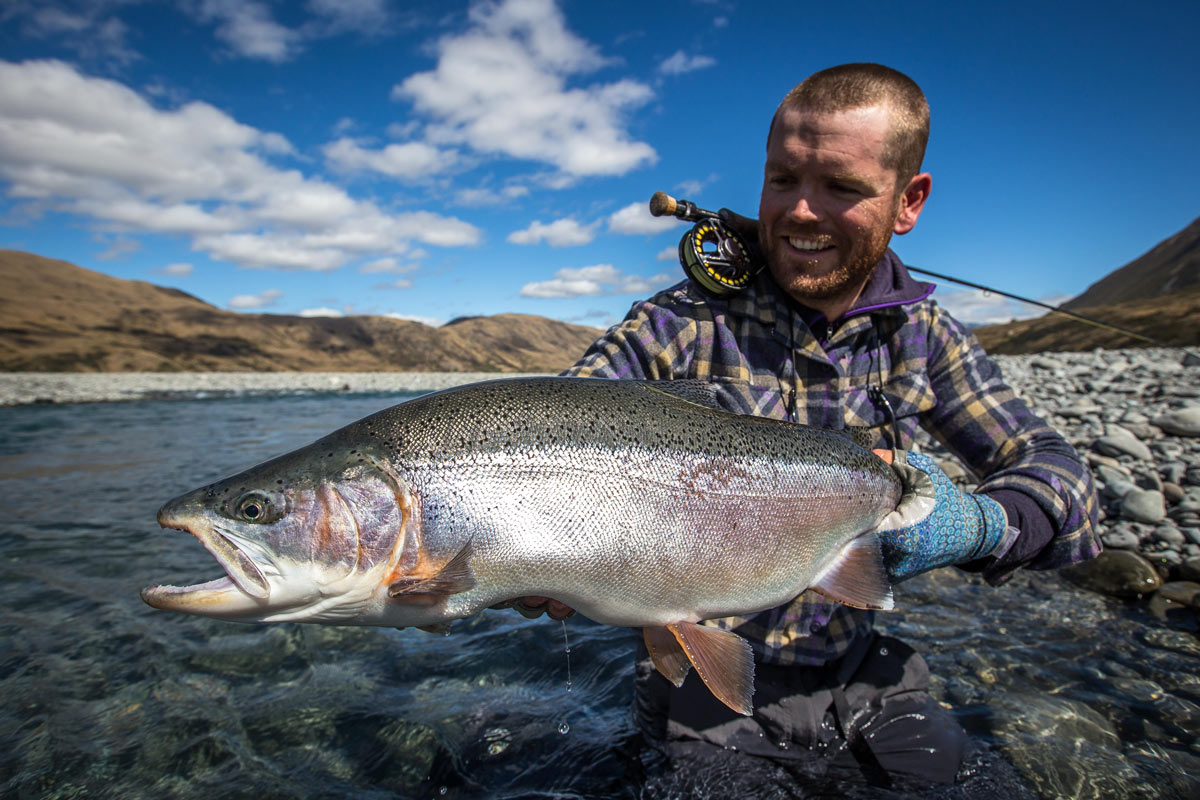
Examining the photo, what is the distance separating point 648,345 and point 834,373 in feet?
2.81

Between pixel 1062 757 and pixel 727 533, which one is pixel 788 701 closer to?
pixel 727 533

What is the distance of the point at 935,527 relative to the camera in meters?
2.22

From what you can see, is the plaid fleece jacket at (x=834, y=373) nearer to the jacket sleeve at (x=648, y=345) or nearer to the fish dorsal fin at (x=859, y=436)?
the jacket sleeve at (x=648, y=345)

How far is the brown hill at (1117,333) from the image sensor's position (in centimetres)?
2580

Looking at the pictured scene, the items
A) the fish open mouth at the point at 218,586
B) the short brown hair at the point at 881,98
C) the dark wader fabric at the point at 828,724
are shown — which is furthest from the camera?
the dark wader fabric at the point at 828,724

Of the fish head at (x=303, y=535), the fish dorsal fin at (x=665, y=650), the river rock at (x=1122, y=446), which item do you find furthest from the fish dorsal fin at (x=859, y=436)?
the river rock at (x=1122, y=446)

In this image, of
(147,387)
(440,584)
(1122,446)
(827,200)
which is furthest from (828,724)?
(147,387)

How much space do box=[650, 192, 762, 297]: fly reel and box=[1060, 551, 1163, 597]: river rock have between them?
15.0 ft

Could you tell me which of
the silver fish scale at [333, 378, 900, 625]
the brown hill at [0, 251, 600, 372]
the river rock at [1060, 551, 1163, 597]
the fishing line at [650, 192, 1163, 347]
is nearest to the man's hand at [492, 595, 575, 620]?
the silver fish scale at [333, 378, 900, 625]

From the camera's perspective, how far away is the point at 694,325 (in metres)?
2.75

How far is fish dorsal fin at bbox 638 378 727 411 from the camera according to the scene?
2.29 meters

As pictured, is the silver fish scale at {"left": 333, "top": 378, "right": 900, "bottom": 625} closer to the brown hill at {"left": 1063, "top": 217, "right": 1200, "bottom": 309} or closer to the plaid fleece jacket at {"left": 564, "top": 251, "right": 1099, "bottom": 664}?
the plaid fleece jacket at {"left": 564, "top": 251, "right": 1099, "bottom": 664}

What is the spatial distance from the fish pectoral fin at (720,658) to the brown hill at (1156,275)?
67.2 metres

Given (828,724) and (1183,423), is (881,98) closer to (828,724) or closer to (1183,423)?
(828,724)
